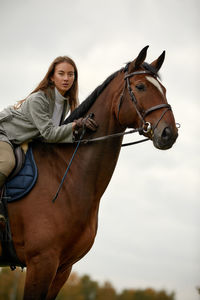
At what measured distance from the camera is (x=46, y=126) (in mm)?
6230

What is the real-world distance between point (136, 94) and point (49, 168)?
1.67m

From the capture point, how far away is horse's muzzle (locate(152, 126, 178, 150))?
5.62 m

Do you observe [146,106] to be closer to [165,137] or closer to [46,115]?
[165,137]

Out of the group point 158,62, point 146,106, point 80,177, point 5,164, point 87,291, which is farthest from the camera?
point 87,291

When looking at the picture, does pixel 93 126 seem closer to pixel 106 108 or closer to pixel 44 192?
pixel 106 108

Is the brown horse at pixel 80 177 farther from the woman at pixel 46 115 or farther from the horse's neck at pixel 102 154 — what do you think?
the woman at pixel 46 115

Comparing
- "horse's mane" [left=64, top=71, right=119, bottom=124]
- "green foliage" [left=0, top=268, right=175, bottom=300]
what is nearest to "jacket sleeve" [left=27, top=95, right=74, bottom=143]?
"horse's mane" [left=64, top=71, right=119, bottom=124]

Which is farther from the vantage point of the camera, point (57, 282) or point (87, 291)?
point (87, 291)

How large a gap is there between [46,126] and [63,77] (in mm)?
1059

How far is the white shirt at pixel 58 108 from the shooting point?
6.88 m

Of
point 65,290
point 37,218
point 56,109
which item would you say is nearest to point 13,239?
point 37,218

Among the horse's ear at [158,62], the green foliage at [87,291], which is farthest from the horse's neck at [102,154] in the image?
the green foliage at [87,291]

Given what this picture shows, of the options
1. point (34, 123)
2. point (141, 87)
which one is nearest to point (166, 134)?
point (141, 87)

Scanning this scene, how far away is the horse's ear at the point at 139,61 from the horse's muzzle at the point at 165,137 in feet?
3.67
